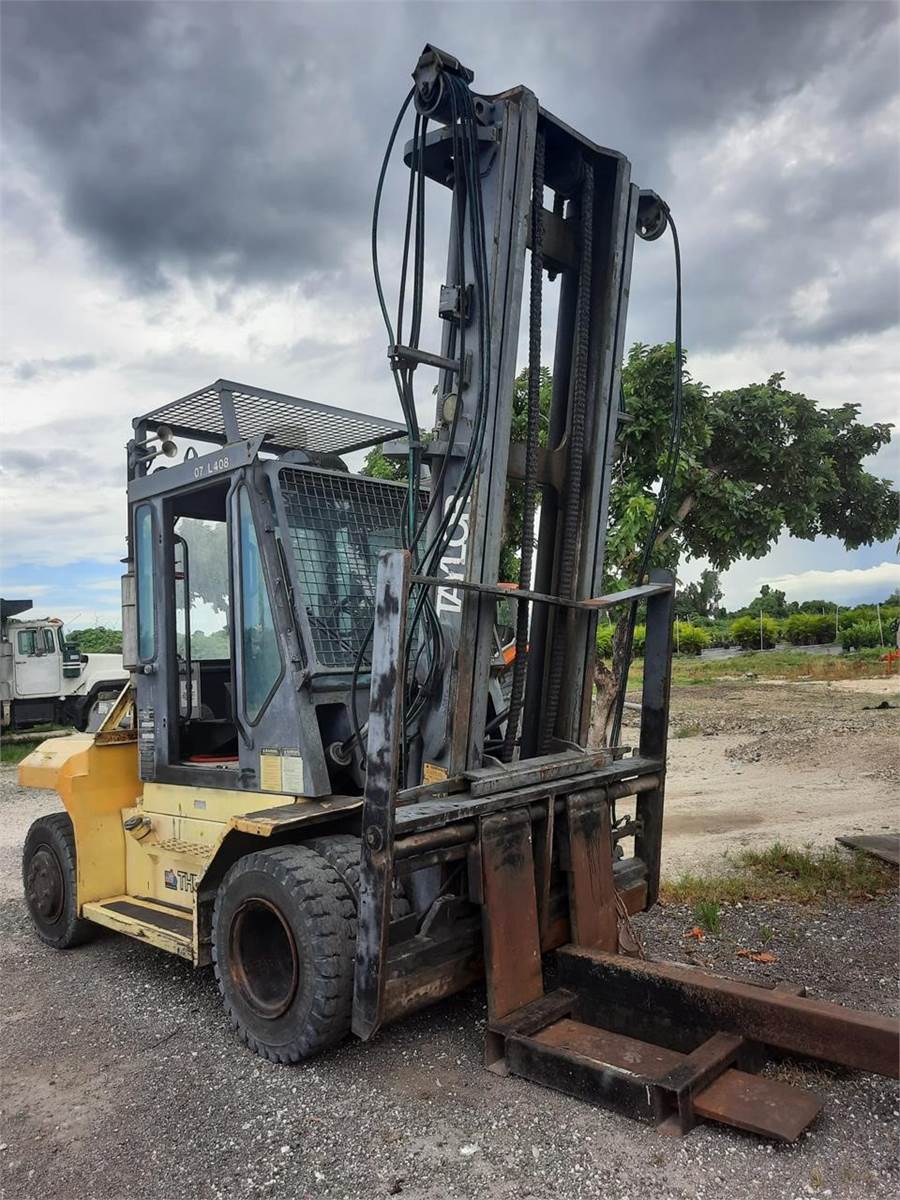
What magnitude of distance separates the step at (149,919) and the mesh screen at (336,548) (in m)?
1.60

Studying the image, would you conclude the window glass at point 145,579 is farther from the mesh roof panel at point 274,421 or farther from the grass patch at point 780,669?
the grass patch at point 780,669

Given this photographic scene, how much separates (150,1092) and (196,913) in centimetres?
82

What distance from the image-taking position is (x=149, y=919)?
5234 mm

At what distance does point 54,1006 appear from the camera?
16.7 feet

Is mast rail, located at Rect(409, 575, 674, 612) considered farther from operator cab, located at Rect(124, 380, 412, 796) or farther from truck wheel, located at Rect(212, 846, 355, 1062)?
truck wheel, located at Rect(212, 846, 355, 1062)

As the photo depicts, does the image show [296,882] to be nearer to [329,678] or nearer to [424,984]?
[424,984]

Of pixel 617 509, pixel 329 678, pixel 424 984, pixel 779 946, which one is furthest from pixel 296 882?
pixel 617 509

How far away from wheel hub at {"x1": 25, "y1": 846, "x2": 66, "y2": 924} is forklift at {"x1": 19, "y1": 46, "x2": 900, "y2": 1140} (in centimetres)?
61

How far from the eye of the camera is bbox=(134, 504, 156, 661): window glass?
5559 millimetres

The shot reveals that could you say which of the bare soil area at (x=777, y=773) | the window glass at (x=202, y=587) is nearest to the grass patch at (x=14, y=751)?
the bare soil area at (x=777, y=773)

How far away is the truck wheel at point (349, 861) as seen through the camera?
162 inches

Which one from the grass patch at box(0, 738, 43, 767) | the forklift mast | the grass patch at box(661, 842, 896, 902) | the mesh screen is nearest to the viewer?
the forklift mast

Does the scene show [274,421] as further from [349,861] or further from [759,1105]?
[759,1105]

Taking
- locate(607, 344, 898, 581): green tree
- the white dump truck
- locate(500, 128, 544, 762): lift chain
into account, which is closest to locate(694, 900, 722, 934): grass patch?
locate(500, 128, 544, 762): lift chain
